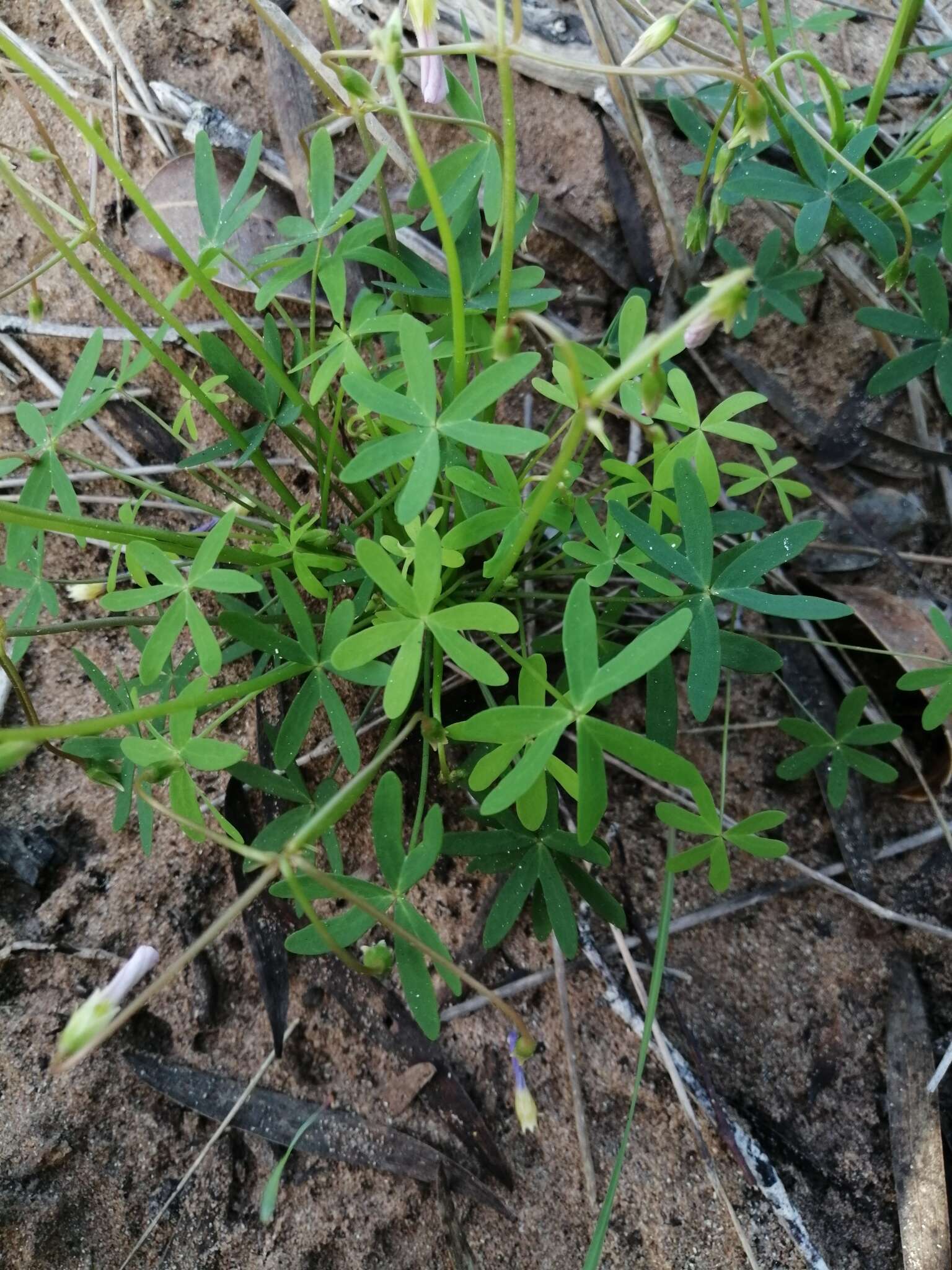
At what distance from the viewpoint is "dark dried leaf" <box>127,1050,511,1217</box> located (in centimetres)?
161

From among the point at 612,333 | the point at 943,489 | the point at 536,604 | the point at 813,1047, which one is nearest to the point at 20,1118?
the point at 536,604

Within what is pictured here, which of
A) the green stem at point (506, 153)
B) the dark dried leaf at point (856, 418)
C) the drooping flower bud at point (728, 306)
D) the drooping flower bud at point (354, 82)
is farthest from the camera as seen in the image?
the dark dried leaf at point (856, 418)

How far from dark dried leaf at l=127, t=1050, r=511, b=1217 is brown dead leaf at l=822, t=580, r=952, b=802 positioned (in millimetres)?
1304

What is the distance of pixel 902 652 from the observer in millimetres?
1950

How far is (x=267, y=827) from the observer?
1524mm

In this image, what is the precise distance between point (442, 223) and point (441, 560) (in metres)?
0.51

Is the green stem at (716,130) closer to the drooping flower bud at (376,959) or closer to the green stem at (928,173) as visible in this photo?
the green stem at (928,173)

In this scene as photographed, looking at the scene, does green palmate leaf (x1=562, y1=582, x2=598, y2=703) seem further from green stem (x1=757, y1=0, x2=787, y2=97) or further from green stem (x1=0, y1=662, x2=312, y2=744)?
green stem (x1=757, y1=0, x2=787, y2=97)

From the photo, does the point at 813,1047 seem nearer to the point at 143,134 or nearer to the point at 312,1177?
the point at 312,1177

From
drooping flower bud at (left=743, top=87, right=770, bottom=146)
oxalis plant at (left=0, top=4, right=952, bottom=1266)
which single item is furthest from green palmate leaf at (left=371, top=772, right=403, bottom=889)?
drooping flower bud at (left=743, top=87, right=770, bottom=146)

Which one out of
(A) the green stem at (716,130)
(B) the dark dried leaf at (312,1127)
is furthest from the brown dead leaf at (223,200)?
(B) the dark dried leaf at (312,1127)

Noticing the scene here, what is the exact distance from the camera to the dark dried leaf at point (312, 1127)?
1.61 metres

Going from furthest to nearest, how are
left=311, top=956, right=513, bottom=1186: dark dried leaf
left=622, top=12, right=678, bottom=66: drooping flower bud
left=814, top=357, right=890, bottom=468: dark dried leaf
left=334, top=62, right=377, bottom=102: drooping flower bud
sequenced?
Answer: left=814, top=357, right=890, bottom=468: dark dried leaf < left=311, top=956, right=513, bottom=1186: dark dried leaf < left=622, top=12, right=678, bottom=66: drooping flower bud < left=334, top=62, right=377, bottom=102: drooping flower bud

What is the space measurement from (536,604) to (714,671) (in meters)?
0.55
